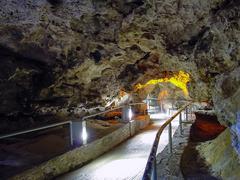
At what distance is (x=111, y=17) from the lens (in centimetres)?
892

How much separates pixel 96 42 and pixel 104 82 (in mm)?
2855

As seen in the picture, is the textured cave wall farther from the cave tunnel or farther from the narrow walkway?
the narrow walkway

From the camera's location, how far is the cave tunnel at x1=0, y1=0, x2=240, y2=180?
5.78m

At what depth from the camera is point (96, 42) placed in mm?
9719

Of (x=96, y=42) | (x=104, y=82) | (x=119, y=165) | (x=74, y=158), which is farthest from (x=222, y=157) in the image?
(x=104, y=82)

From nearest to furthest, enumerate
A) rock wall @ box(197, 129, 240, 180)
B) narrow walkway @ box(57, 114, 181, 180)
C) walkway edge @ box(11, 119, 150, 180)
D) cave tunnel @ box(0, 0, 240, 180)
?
1. rock wall @ box(197, 129, 240, 180)
2. cave tunnel @ box(0, 0, 240, 180)
3. walkway edge @ box(11, 119, 150, 180)
4. narrow walkway @ box(57, 114, 181, 180)

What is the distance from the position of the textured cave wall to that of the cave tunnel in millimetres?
32

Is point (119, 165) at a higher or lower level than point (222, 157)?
lower

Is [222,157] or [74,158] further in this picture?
[74,158]

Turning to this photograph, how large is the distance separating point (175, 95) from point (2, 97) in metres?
18.6

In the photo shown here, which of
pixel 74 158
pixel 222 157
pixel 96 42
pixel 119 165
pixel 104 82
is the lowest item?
pixel 119 165

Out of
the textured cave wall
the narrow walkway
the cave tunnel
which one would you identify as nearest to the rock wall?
the cave tunnel

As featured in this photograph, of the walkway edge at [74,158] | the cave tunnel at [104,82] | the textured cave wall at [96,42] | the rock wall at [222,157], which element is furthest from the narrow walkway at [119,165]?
the textured cave wall at [96,42]

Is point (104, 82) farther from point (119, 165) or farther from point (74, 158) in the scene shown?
point (119, 165)
